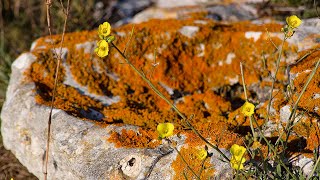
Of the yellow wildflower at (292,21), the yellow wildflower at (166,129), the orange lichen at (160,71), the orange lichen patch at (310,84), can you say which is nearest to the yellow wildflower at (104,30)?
the yellow wildflower at (166,129)

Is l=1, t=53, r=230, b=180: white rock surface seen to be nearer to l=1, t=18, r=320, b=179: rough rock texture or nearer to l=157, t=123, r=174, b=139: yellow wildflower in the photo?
l=1, t=18, r=320, b=179: rough rock texture

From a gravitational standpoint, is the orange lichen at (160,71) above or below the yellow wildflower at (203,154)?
below

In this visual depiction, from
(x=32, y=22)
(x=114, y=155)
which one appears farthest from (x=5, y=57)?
(x=114, y=155)

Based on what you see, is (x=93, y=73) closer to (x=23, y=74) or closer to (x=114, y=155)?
(x=23, y=74)

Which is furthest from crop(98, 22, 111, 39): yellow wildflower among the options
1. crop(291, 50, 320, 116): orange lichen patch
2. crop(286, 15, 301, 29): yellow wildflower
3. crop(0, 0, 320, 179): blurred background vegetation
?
crop(0, 0, 320, 179): blurred background vegetation

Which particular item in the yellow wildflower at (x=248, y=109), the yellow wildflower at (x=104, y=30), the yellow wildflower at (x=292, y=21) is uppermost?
the yellow wildflower at (x=104, y=30)

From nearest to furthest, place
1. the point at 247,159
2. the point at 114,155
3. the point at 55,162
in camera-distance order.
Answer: the point at 247,159, the point at 114,155, the point at 55,162

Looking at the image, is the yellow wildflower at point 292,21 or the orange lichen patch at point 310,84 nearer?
the yellow wildflower at point 292,21

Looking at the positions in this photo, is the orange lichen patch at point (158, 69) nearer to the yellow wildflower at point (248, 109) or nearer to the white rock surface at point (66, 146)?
the white rock surface at point (66, 146)
